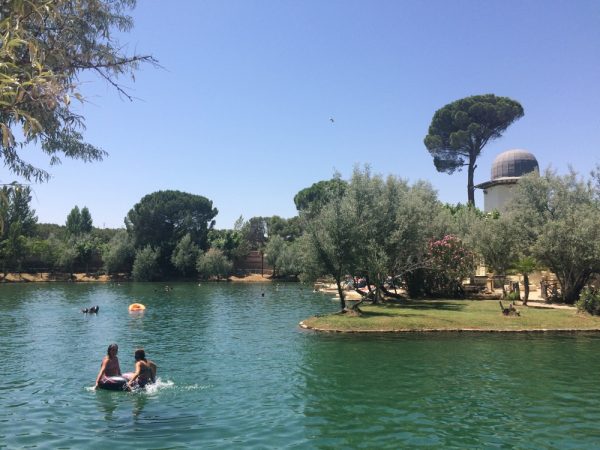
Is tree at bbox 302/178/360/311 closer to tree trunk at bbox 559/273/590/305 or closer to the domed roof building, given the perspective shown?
tree trunk at bbox 559/273/590/305

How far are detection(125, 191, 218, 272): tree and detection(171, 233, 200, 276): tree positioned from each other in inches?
121

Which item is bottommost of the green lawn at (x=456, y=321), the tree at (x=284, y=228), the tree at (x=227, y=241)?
the green lawn at (x=456, y=321)

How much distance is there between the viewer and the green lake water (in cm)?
1407

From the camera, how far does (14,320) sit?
4094 centimetres

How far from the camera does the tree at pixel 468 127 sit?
324 feet

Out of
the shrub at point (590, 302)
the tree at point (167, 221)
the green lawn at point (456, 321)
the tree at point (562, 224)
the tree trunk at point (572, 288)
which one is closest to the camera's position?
the green lawn at point (456, 321)

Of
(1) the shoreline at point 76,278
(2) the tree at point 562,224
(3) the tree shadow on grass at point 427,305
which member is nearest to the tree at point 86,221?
(1) the shoreline at point 76,278

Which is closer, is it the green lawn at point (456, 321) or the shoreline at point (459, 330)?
the shoreline at point (459, 330)

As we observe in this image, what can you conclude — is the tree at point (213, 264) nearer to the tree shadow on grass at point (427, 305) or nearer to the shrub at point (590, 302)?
the tree shadow on grass at point (427, 305)

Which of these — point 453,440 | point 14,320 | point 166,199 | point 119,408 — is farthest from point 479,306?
point 166,199

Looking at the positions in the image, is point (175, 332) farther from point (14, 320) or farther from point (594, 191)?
point (594, 191)

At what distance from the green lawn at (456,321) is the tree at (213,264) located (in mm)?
68973

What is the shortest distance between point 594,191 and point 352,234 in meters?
23.6

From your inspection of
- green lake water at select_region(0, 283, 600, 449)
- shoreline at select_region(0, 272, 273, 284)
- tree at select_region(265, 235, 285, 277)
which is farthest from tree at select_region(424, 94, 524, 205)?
green lake water at select_region(0, 283, 600, 449)
